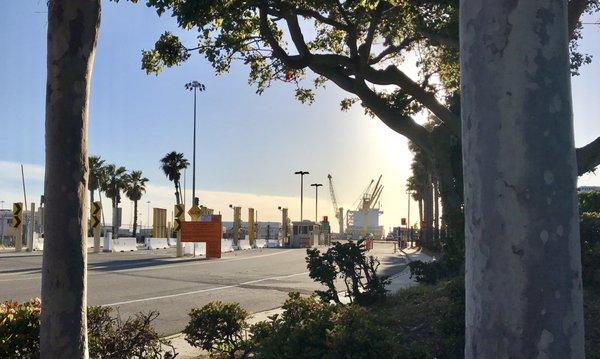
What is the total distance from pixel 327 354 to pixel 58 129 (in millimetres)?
2605

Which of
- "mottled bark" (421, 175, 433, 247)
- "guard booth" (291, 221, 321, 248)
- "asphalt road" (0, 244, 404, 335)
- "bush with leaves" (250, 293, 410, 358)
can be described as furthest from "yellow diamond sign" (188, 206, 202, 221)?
"bush with leaves" (250, 293, 410, 358)

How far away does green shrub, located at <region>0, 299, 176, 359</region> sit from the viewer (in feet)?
15.9

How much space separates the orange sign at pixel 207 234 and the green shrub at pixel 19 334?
3079 cm

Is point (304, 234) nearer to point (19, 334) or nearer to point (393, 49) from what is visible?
point (393, 49)

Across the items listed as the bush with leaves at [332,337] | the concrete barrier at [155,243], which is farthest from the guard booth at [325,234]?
the bush with leaves at [332,337]

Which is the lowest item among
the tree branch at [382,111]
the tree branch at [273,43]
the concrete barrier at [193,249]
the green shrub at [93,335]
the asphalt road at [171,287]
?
the asphalt road at [171,287]

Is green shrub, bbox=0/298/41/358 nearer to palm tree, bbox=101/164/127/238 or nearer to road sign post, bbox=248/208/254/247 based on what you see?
road sign post, bbox=248/208/254/247

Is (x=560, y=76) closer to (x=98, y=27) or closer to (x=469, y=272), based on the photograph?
(x=469, y=272)

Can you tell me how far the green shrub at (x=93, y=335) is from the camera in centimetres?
484

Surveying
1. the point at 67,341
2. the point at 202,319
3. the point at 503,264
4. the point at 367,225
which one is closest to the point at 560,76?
the point at 503,264

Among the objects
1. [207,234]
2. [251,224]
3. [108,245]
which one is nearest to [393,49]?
[207,234]

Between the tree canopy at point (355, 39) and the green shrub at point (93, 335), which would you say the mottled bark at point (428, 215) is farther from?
the green shrub at point (93, 335)

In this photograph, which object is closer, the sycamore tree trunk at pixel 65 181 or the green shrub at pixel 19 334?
the sycamore tree trunk at pixel 65 181

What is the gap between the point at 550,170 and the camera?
1951mm
